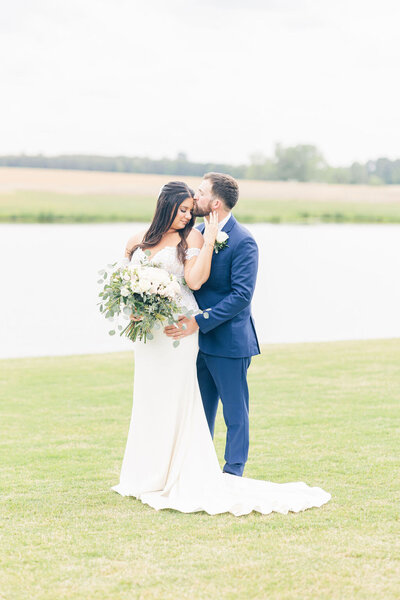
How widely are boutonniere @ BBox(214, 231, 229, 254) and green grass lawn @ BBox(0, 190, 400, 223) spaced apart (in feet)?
148

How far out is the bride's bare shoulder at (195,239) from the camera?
5105mm

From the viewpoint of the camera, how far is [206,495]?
4.93 m

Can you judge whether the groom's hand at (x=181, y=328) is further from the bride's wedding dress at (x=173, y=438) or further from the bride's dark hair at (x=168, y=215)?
the bride's dark hair at (x=168, y=215)

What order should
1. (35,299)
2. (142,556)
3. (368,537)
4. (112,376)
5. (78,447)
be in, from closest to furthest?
1. (142,556)
2. (368,537)
3. (78,447)
4. (112,376)
5. (35,299)

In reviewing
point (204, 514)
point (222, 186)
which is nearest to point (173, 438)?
point (204, 514)

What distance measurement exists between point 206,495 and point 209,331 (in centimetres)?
101

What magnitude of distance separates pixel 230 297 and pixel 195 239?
43cm

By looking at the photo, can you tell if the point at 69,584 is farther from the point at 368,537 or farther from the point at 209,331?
the point at 209,331

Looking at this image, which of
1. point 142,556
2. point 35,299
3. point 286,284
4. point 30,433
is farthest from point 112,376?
point 286,284

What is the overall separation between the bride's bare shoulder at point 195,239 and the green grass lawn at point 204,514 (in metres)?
1.63

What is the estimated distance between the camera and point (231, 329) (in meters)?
5.13

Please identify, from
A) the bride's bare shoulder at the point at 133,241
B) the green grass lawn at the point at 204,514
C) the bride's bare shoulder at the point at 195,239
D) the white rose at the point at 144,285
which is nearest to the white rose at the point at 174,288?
the white rose at the point at 144,285

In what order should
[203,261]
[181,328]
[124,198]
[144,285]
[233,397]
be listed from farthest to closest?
1. [124,198]
2. [233,397]
3. [181,328]
4. [203,261]
5. [144,285]

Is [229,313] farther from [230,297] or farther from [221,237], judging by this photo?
[221,237]
